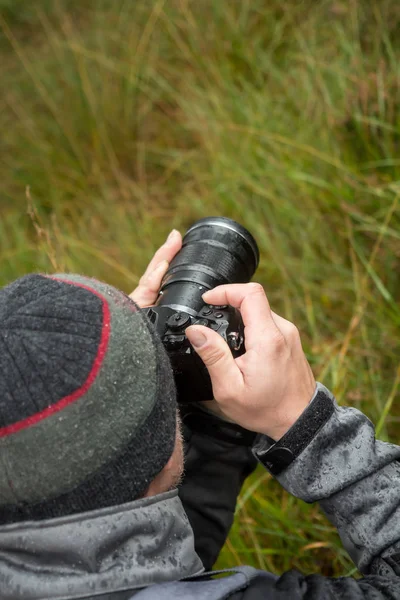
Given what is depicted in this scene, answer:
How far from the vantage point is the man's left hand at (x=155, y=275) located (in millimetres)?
1561

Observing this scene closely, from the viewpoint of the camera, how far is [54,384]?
0.88 m

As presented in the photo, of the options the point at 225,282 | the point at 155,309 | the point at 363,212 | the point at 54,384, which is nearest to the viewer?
the point at 54,384

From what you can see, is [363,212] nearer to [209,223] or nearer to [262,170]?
[262,170]

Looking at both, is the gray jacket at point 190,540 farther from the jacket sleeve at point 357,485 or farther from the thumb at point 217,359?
the thumb at point 217,359

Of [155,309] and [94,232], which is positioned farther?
[94,232]

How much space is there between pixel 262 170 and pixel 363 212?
0.49 meters

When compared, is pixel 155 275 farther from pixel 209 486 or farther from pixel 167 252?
pixel 209 486

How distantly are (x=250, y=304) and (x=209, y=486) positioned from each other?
1.64 feet

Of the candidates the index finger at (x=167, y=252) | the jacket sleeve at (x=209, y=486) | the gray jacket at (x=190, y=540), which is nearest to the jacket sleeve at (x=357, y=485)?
the gray jacket at (x=190, y=540)

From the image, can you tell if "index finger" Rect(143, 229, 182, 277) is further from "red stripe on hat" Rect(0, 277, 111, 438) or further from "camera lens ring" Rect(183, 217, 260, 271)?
"red stripe on hat" Rect(0, 277, 111, 438)

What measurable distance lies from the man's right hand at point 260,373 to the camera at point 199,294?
6 cm

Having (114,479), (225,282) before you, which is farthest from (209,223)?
(114,479)

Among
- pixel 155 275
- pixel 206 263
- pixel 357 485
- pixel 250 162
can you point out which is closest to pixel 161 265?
pixel 155 275

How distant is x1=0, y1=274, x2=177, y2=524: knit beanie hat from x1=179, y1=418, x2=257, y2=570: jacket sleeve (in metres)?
0.56
